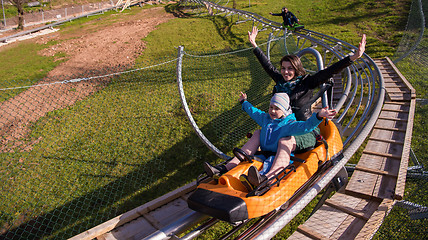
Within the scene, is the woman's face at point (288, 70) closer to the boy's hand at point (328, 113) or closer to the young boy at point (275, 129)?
the young boy at point (275, 129)

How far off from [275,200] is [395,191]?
4.52 feet

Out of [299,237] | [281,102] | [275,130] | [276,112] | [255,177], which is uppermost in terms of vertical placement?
[281,102]

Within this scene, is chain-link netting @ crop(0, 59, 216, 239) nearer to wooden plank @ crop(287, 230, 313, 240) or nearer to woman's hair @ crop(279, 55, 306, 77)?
woman's hair @ crop(279, 55, 306, 77)

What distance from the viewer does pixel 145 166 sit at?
477 centimetres

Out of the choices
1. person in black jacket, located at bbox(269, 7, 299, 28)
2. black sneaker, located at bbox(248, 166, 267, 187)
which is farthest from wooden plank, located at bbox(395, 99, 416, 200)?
person in black jacket, located at bbox(269, 7, 299, 28)

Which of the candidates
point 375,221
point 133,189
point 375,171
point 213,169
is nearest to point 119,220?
point 213,169

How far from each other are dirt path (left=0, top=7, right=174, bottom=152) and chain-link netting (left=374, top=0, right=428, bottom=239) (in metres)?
5.12

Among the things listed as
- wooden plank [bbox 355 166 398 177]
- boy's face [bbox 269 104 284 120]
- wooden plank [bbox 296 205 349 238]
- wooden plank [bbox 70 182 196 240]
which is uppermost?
boy's face [bbox 269 104 284 120]

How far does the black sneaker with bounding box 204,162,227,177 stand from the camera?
8.29 feet

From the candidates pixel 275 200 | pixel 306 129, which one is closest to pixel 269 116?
pixel 306 129

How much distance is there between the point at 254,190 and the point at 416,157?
3719mm

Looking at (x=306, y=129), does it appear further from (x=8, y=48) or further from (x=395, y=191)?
(x=8, y=48)

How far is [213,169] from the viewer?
2.55 metres

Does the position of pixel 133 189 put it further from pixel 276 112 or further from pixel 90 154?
pixel 276 112
